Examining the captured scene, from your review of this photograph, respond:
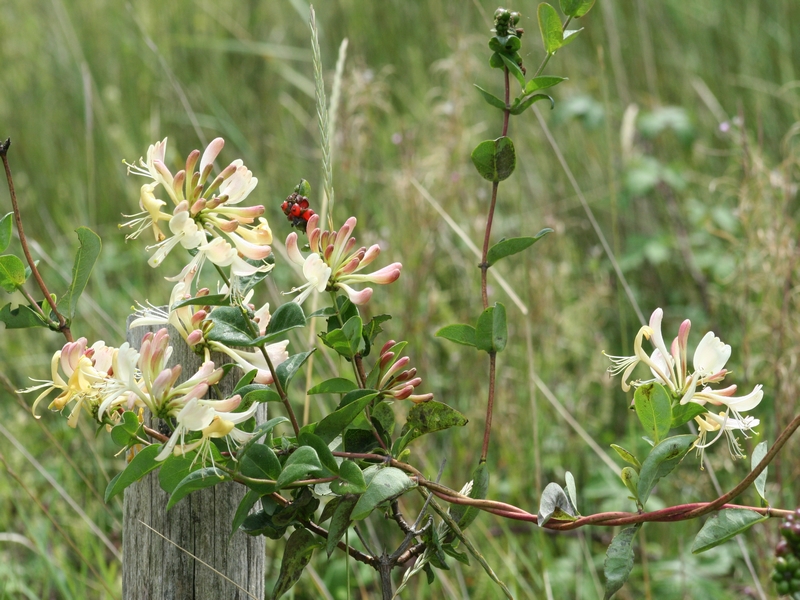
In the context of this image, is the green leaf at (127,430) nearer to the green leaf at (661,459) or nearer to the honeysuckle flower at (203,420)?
the honeysuckle flower at (203,420)

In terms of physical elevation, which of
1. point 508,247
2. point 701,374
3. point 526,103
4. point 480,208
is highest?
point 526,103

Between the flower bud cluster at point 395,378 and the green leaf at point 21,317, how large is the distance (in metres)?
0.34

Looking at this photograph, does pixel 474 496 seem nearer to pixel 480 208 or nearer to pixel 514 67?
pixel 514 67

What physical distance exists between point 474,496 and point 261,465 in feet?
0.72

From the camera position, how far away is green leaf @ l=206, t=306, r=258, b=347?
2.37 ft

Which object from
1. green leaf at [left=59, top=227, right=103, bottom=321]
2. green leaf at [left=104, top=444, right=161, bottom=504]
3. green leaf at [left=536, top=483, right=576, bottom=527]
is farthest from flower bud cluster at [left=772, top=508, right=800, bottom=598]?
green leaf at [left=59, top=227, right=103, bottom=321]

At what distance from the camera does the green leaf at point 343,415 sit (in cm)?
73

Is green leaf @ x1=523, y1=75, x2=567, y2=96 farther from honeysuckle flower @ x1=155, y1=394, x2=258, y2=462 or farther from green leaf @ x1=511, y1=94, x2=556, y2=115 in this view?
honeysuckle flower @ x1=155, y1=394, x2=258, y2=462

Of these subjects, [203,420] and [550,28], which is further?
[550,28]

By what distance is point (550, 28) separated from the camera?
0.79 metres

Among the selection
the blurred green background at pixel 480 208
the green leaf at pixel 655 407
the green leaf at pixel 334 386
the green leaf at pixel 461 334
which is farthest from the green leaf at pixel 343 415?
the blurred green background at pixel 480 208

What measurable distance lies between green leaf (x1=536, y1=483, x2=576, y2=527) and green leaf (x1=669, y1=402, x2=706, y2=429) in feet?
0.40

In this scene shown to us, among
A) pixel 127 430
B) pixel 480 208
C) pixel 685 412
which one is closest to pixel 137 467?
pixel 127 430

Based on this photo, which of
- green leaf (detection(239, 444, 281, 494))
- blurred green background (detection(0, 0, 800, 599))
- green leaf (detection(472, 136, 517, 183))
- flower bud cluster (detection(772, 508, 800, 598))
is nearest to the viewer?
flower bud cluster (detection(772, 508, 800, 598))
